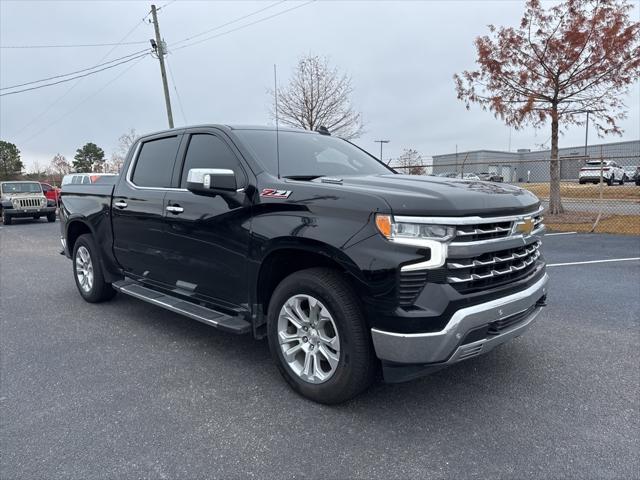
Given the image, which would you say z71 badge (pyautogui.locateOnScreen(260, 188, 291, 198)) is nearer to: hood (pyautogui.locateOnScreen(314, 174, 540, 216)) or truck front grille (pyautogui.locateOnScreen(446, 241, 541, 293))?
hood (pyautogui.locateOnScreen(314, 174, 540, 216))

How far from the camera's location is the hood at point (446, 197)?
2648 mm

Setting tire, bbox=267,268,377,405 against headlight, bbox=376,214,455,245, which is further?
tire, bbox=267,268,377,405

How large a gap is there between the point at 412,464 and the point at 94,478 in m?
1.66

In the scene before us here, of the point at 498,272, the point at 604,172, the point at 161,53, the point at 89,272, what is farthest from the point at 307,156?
the point at 604,172

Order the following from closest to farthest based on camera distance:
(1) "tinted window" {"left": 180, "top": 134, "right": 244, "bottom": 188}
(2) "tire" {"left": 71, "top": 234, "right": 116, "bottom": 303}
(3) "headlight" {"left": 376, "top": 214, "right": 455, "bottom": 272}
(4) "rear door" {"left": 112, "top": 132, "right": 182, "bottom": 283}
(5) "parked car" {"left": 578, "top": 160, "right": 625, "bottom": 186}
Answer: (3) "headlight" {"left": 376, "top": 214, "right": 455, "bottom": 272}, (1) "tinted window" {"left": 180, "top": 134, "right": 244, "bottom": 188}, (4) "rear door" {"left": 112, "top": 132, "right": 182, "bottom": 283}, (2) "tire" {"left": 71, "top": 234, "right": 116, "bottom": 303}, (5) "parked car" {"left": 578, "top": 160, "right": 625, "bottom": 186}

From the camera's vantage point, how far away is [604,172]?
25.5 meters

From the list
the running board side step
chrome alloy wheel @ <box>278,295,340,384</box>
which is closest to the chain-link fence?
the running board side step

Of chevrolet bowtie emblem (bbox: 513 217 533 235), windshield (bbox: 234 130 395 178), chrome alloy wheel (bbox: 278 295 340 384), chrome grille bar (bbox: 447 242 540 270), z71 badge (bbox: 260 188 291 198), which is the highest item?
windshield (bbox: 234 130 395 178)

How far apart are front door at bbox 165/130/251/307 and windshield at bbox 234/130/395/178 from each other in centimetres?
21

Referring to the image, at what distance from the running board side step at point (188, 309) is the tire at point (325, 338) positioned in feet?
0.96

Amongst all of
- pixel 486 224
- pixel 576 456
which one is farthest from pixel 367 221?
pixel 576 456

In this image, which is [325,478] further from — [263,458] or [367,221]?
[367,221]

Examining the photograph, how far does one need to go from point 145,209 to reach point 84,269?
6.33 ft

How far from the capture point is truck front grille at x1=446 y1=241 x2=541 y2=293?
2.66 m
